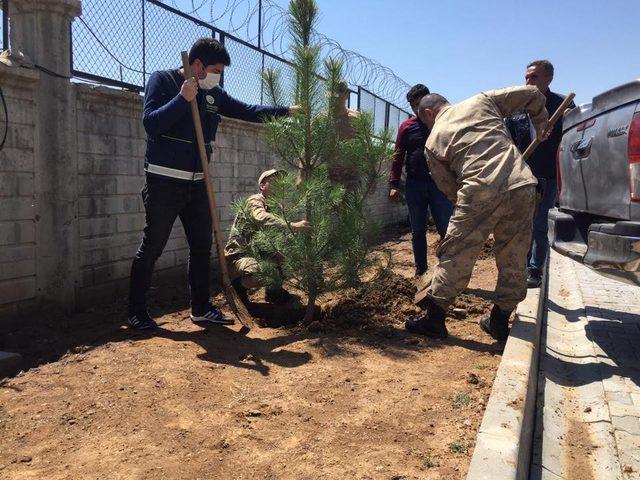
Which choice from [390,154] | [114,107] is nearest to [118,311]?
[114,107]

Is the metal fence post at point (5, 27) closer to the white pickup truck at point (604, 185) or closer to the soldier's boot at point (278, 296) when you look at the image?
the soldier's boot at point (278, 296)

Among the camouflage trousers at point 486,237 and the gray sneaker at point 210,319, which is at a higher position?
the camouflage trousers at point 486,237

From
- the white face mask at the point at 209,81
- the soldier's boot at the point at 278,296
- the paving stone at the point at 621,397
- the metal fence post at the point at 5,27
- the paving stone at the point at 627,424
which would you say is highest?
the metal fence post at the point at 5,27

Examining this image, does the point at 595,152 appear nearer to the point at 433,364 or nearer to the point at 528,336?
the point at 528,336

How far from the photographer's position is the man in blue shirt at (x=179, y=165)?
11.5 ft

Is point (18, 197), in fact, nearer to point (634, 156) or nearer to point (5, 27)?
point (5, 27)

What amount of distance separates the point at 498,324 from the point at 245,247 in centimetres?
182

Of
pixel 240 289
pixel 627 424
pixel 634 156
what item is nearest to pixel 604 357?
pixel 627 424

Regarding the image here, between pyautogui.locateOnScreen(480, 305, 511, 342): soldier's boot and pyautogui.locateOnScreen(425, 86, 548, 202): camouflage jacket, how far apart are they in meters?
0.80

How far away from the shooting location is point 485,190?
328cm

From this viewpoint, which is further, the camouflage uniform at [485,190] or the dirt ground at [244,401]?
the camouflage uniform at [485,190]

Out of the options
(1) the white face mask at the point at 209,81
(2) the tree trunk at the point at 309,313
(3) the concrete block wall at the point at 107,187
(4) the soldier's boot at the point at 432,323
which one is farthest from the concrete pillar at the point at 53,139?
(4) the soldier's boot at the point at 432,323

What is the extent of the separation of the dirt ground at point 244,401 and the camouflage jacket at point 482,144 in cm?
107

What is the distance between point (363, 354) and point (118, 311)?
2153mm
